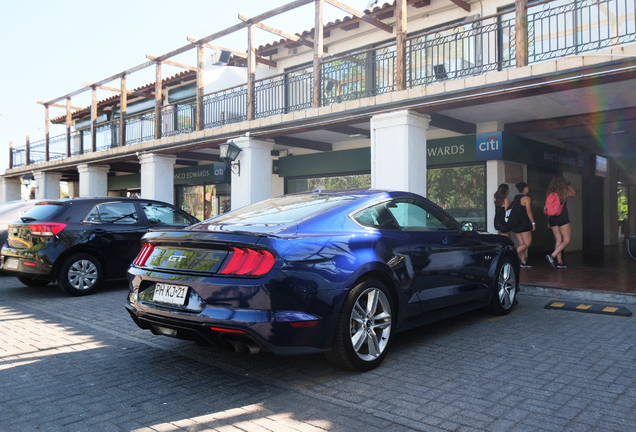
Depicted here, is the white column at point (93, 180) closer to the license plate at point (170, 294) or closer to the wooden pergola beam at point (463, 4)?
the wooden pergola beam at point (463, 4)

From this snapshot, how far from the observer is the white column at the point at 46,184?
2223 cm

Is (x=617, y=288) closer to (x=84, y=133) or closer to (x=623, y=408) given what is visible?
(x=623, y=408)

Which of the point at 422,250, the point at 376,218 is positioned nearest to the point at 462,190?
the point at 422,250

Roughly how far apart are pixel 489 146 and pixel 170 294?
9.15 m

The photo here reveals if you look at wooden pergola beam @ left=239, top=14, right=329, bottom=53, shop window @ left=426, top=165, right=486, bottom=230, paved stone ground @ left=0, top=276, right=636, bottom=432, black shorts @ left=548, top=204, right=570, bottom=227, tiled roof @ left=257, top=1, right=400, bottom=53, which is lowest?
paved stone ground @ left=0, top=276, right=636, bottom=432

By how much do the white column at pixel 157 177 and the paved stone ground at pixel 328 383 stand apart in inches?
409

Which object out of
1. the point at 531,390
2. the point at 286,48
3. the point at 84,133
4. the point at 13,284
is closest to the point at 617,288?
the point at 531,390

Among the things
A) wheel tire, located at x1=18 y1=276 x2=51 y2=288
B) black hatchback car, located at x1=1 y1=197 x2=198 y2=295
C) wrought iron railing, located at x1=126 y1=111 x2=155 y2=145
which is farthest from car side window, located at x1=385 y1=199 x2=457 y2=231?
wrought iron railing, located at x1=126 y1=111 x2=155 y2=145

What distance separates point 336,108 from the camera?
35.0 ft

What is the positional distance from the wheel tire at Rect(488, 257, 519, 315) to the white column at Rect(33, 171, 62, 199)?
69.3ft

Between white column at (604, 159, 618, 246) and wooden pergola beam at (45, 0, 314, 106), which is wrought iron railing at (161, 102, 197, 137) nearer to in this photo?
wooden pergola beam at (45, 0, 314, 106)

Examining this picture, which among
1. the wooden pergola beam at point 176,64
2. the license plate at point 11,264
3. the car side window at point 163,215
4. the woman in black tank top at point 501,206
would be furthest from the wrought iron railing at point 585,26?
the wooden pergola beam at point 176,64

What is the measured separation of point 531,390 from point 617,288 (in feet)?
16.3

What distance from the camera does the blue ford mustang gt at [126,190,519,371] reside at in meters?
3.55
